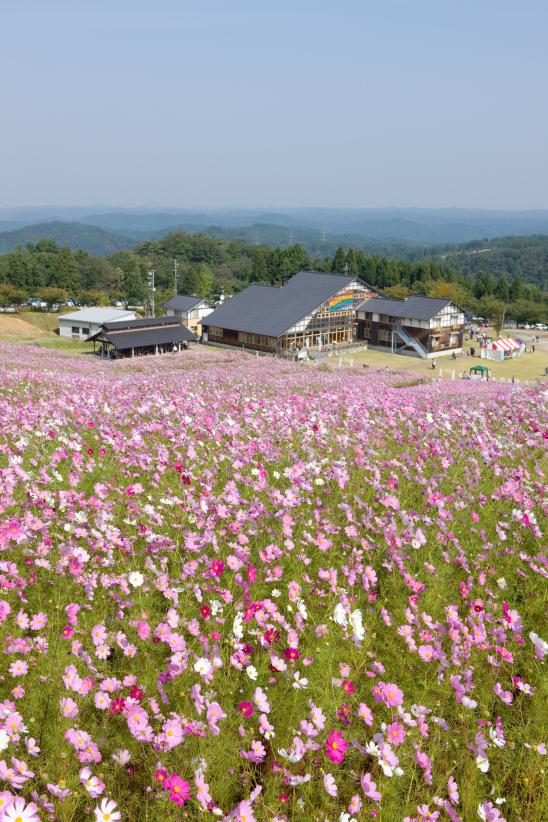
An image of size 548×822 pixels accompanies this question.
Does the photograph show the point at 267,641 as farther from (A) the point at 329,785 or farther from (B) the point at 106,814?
(B) the point at 106,814

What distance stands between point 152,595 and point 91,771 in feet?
4.80

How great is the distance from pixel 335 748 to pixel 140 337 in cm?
5025

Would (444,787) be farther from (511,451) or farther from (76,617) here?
(511,451)

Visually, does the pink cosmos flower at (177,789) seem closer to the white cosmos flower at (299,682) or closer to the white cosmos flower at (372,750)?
the white cosmos flower at (299,682)

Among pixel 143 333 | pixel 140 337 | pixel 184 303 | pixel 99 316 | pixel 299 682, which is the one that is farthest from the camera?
pixel 184 303

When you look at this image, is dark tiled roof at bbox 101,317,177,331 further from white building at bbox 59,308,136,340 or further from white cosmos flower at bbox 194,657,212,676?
white cosmos flower at bbox 194,657,212,676

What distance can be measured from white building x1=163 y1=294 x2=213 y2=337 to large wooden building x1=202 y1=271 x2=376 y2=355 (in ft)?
9.27

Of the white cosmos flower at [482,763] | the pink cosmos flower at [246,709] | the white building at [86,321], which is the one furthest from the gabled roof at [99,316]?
the white cosmos flower at [482,763]

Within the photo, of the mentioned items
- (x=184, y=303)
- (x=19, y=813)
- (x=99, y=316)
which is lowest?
(x=99, y=316)

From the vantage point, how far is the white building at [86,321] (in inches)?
2537

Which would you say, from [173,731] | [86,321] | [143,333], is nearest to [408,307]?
[143,333]

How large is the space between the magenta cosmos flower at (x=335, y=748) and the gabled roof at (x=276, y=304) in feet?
175

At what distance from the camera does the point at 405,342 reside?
2419 inches

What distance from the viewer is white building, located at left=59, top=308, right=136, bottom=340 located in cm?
6444
